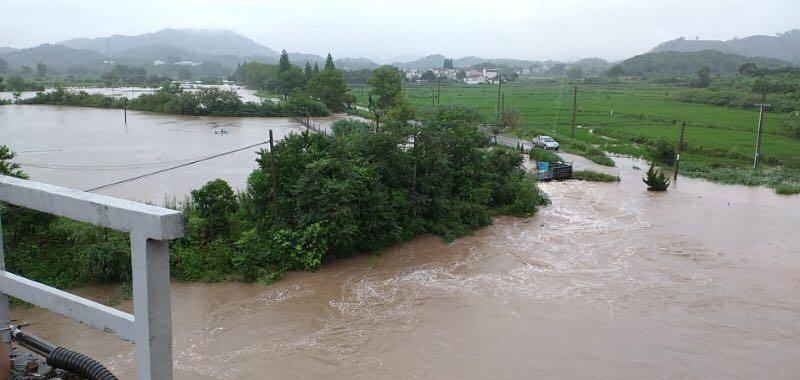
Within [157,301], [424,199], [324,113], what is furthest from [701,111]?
[157,301]

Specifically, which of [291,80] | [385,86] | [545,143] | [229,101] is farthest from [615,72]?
[545,143]

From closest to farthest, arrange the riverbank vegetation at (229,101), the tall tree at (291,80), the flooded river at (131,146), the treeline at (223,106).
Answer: the flooded river at (131,146) → the treeline at (223,106) → the riverbank vegetation at (229,101) → the tall tree at (291,80)

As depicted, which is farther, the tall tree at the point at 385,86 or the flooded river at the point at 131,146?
the tall tree at the point at 385,86

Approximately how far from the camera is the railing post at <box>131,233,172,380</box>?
8.09 ft

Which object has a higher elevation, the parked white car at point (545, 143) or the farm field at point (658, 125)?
the farm field at point (658, 125)

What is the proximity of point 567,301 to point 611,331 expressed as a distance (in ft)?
3.66

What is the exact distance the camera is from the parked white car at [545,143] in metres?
25.1

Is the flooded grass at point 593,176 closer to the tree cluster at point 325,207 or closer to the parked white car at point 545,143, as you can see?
the parked white car at point 545,143

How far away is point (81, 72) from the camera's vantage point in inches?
4619

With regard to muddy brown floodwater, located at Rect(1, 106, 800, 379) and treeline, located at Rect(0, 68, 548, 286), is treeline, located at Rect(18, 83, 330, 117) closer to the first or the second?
treeline, located at Rect(0, 68, 548, 286)

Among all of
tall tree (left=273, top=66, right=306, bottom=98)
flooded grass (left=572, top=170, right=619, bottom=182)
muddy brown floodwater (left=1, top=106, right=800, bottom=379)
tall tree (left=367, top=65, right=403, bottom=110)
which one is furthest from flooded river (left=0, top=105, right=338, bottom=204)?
tall tree (left=273, top=66, right=306, bottom=98)

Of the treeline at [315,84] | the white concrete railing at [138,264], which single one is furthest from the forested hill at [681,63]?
the white concrete railing at [138,264]

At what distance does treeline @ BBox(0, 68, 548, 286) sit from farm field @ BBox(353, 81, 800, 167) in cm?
1488

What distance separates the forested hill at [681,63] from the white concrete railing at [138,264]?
347 ft
